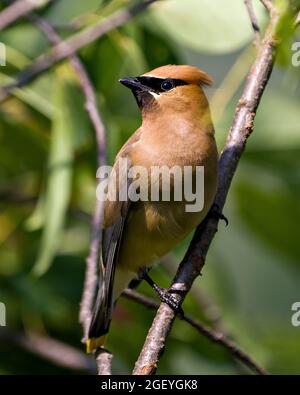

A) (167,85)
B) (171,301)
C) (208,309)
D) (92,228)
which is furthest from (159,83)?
(171,301)

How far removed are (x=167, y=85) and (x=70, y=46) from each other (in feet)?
1.43

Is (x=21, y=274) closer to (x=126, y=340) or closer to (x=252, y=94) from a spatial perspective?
(x=126, y=340)

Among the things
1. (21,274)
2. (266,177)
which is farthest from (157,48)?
(21,274)

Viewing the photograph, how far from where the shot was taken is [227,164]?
141 inches

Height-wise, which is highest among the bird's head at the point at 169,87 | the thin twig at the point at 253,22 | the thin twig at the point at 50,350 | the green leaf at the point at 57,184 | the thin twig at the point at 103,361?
the bird's head at the point at 169,87

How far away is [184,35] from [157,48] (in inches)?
9.9

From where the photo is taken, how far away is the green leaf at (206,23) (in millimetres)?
4043

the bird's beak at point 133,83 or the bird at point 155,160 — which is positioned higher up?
the bird's beak at point 133,83

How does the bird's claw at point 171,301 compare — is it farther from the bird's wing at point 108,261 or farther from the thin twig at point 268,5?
the thin twig at point 268,5

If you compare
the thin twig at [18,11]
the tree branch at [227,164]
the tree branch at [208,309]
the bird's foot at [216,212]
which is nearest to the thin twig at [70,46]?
the thin twig at [18,11]

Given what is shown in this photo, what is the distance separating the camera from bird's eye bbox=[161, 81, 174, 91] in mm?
3977

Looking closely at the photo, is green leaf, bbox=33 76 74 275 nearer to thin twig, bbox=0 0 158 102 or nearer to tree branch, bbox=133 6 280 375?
thin twig, bbox=0 0 158 102

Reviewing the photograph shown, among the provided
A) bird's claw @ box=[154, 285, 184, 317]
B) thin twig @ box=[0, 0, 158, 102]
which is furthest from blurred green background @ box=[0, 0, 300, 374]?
bird's claw @ box=[154, 285, 184, 317]

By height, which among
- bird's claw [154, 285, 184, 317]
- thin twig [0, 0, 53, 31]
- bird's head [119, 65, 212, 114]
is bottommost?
bird's claw [154, 285, 184, 317]
